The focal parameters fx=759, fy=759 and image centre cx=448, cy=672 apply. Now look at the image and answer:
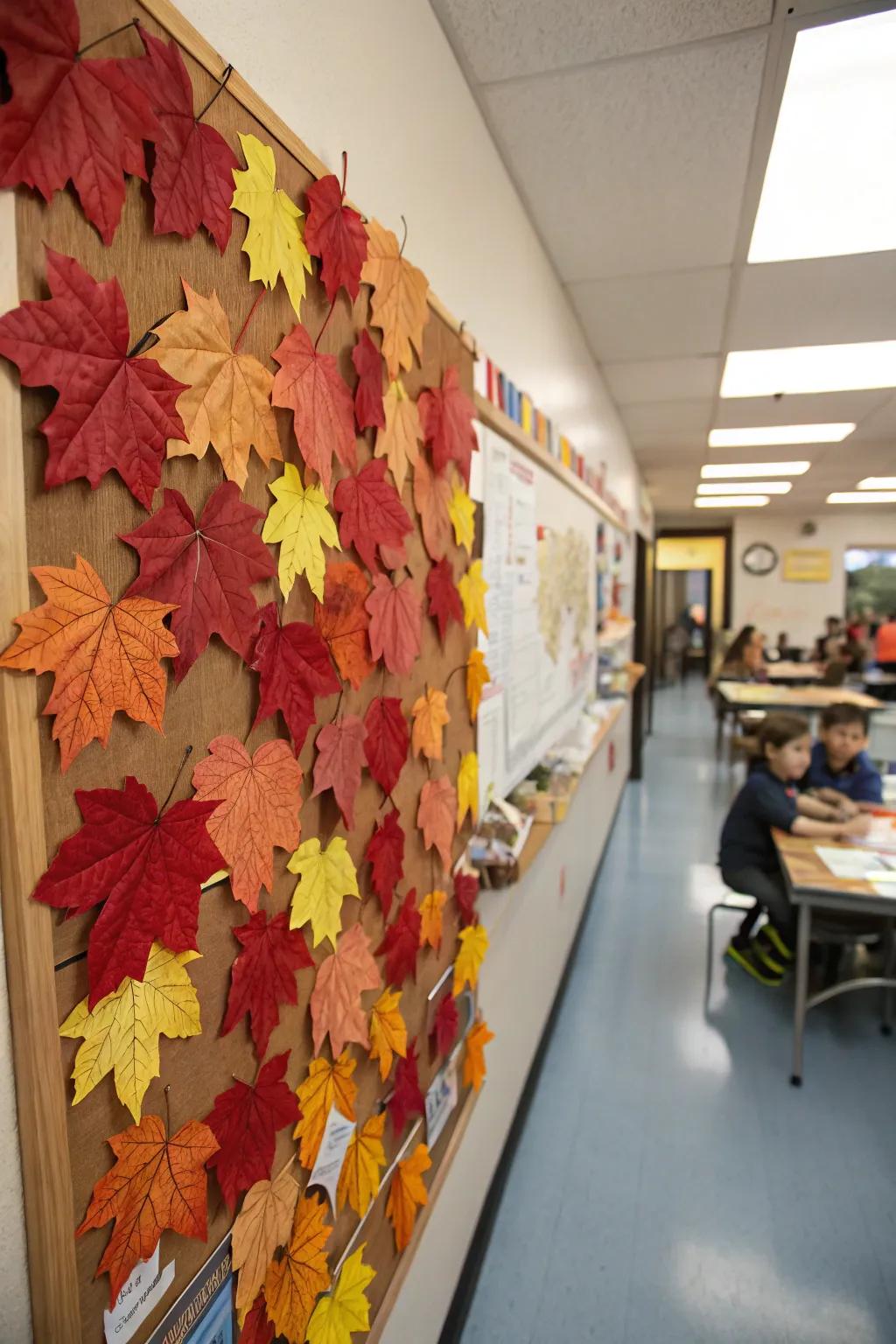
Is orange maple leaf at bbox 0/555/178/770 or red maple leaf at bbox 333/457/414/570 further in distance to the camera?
red maple leaf at bbox 333/457/414/570

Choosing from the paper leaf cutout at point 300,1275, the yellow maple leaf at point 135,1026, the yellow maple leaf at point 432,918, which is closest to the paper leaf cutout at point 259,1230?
the paper leaf cutout at point 300,1275

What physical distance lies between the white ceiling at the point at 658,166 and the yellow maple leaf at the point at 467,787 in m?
1.43

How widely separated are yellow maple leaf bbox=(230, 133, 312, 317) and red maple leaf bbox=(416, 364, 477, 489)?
382mm

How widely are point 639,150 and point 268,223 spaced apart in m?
1.60

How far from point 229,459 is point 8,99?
30 centimetres

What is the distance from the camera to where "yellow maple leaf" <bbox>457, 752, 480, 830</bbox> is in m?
1.52

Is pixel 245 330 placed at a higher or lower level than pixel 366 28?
lower

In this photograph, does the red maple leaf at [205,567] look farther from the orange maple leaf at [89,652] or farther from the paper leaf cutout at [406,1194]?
the paper leaf cutout at [406,1194]

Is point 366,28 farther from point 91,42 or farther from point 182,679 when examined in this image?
point 182,679

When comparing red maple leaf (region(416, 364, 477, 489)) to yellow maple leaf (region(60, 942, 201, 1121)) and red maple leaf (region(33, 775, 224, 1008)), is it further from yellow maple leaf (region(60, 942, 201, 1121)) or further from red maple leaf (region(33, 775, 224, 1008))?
yellow maple leaf (region(60, 942, 201, 1121))

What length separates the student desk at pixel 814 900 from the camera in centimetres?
247

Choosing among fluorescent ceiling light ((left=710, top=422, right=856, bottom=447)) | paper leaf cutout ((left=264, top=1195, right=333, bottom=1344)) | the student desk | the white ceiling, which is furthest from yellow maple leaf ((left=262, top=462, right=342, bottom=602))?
fluorescent ceiling light ((left=710, top=422, right=856, bottom=447))

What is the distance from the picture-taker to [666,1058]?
9.12 ft

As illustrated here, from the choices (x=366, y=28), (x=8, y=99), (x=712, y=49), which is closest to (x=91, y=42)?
(x=8, y=99)
